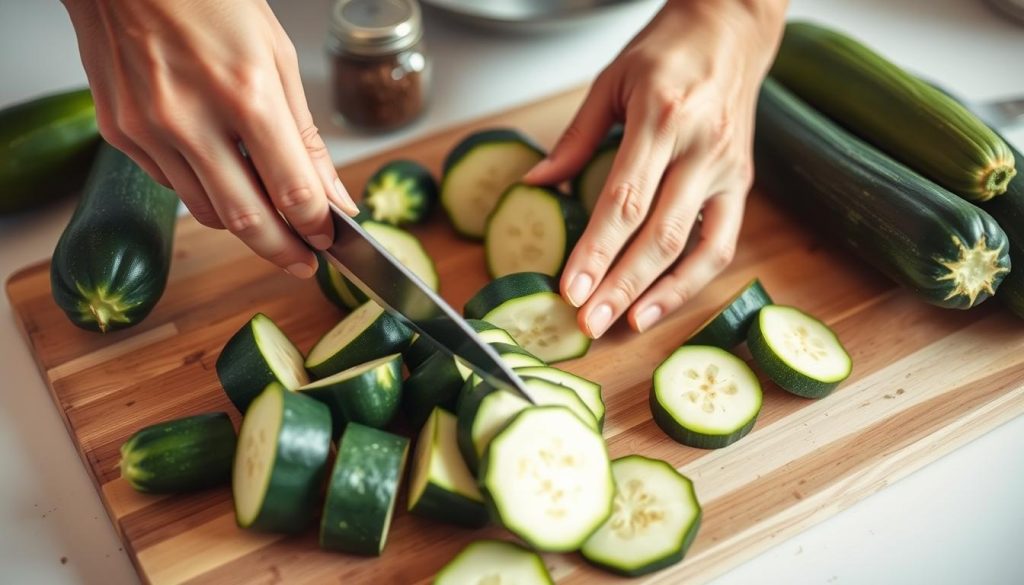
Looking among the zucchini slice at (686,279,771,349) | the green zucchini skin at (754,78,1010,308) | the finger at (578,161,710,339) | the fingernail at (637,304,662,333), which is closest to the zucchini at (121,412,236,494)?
the finger at (578,161,710,339)

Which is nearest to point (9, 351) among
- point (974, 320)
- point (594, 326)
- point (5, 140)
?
point (5, 140)

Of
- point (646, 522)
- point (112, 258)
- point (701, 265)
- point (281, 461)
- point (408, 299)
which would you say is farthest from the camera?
point (701, 265)

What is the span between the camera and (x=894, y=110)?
9.49 ft

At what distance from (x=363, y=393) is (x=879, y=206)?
1528 mm

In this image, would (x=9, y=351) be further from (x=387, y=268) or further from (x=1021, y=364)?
(x=1021, y=364)

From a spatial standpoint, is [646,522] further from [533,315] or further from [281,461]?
[281,461]

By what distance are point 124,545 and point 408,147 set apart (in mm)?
1544

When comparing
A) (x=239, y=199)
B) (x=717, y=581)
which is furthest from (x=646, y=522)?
(x=239, y=199)

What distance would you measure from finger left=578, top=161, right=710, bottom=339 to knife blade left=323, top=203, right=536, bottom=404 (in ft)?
1.48

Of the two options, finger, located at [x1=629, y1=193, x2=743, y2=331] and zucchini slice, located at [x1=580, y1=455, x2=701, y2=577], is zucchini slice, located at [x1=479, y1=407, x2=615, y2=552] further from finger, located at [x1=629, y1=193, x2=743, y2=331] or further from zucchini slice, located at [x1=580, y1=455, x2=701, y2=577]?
finger, located at [x1=629, y1=193, x2=743, y2=331]

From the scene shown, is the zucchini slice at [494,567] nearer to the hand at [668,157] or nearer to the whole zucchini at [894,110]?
the hand at [668,157]

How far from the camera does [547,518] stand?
1.93 meters

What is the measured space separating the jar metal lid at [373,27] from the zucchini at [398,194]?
1.28 feet

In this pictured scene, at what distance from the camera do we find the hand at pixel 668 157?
8.27 feet
